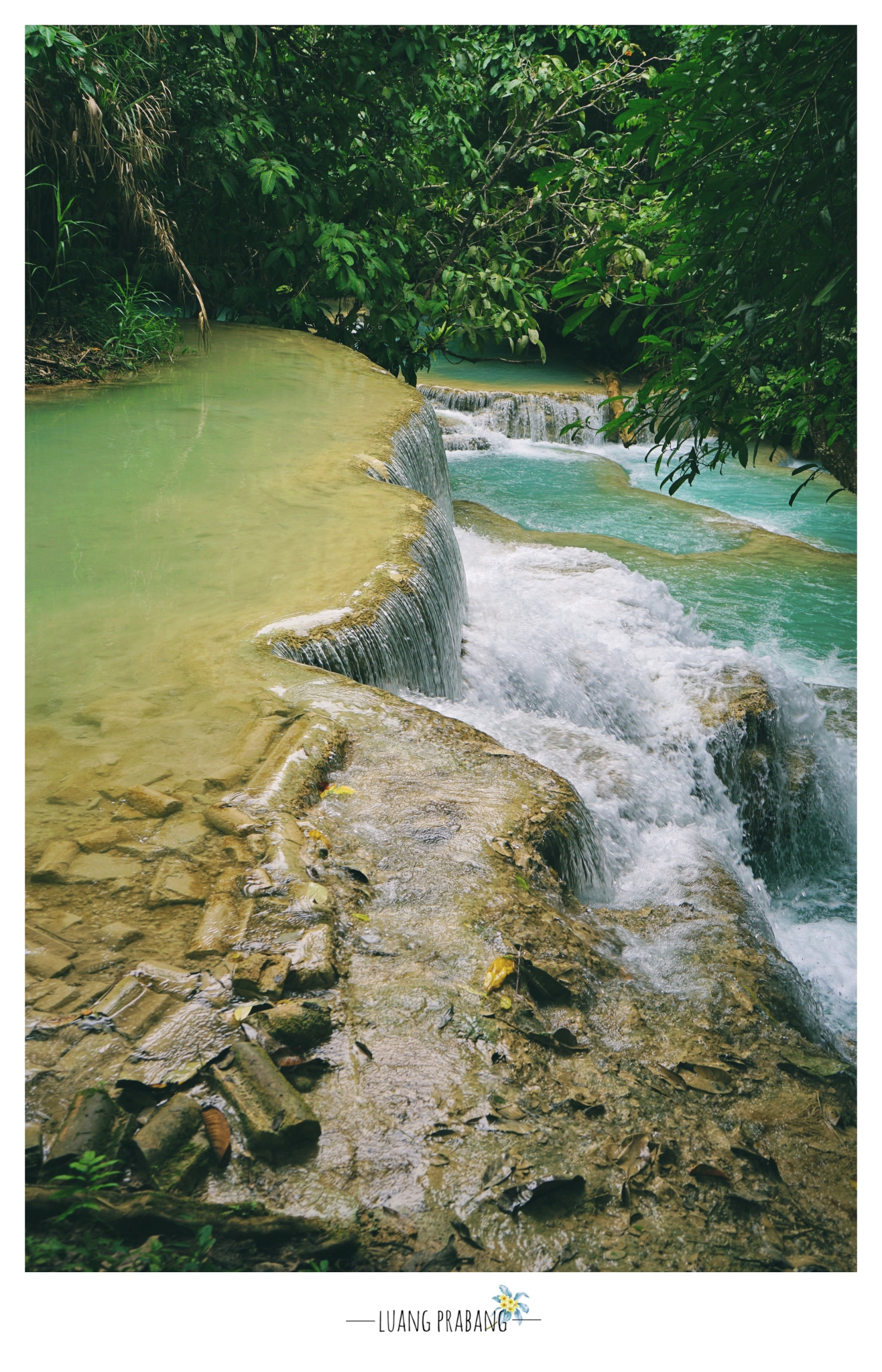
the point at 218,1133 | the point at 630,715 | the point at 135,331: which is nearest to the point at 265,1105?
the point at 218,1133

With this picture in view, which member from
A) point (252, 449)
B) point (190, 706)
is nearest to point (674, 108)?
point (190, 706)

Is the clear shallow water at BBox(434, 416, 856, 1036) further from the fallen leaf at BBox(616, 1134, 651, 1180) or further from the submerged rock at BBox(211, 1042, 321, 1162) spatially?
the submerged rock at BBox(211, 1042, 321, 1162)

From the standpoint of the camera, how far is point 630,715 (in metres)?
4.90

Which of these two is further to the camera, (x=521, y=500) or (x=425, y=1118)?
(x=521, y=500)

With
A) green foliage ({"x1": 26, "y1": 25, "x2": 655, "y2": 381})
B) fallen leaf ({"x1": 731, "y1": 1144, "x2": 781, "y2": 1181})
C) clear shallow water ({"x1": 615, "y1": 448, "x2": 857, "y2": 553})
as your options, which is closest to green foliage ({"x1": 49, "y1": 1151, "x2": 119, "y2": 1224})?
fallen leaf ({"x1": 731, "y1": 1144, "x2": 781, "y2": 1181})

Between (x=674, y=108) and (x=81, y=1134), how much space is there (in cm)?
244

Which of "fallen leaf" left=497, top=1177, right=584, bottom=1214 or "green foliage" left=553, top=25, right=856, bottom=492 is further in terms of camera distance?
"green foliage" left=553, top=25, right=856, bottom=492

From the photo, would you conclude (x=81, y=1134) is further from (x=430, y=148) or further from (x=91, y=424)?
(x=430, y=148)

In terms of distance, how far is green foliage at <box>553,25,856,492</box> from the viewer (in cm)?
189

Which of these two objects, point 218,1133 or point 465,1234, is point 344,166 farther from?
point 465,1234

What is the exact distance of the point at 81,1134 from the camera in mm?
1502

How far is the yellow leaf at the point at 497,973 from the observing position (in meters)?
1.99

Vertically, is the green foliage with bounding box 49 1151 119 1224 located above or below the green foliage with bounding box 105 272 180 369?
below
